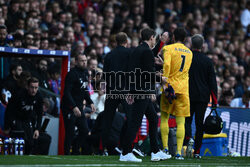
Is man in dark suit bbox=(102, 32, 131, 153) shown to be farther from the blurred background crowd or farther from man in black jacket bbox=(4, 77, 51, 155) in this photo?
the blurred background crowd

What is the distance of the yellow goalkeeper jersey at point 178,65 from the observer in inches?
389

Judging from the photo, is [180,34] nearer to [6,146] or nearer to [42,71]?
[6,146]

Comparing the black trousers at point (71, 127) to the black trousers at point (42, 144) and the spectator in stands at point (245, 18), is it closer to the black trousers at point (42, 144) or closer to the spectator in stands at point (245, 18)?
the black trousers at point (42, 144)

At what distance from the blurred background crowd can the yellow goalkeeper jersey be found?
12.4 feet

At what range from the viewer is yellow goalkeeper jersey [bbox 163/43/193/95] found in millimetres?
9891

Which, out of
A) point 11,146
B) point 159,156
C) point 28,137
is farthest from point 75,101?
point 159,156

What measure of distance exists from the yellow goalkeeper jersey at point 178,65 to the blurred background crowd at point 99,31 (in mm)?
3787

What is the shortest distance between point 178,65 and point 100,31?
748 cm

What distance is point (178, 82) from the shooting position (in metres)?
9.92

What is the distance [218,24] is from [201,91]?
1258cm

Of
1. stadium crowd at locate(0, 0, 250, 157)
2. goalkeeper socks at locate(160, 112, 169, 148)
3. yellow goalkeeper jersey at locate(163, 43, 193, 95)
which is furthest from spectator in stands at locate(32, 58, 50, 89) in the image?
yellow goalkeeper jersey at locate(163, 43, 193, 95)

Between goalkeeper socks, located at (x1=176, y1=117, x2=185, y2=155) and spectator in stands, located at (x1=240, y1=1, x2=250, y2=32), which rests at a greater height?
spectator in stands, located at (x1=240, y1=1, x2=250, y2=32)

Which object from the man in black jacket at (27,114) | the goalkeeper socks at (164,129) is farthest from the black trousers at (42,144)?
the goalkeeper socks at (164,129)

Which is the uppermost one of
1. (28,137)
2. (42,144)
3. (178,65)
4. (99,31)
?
(99,31)
